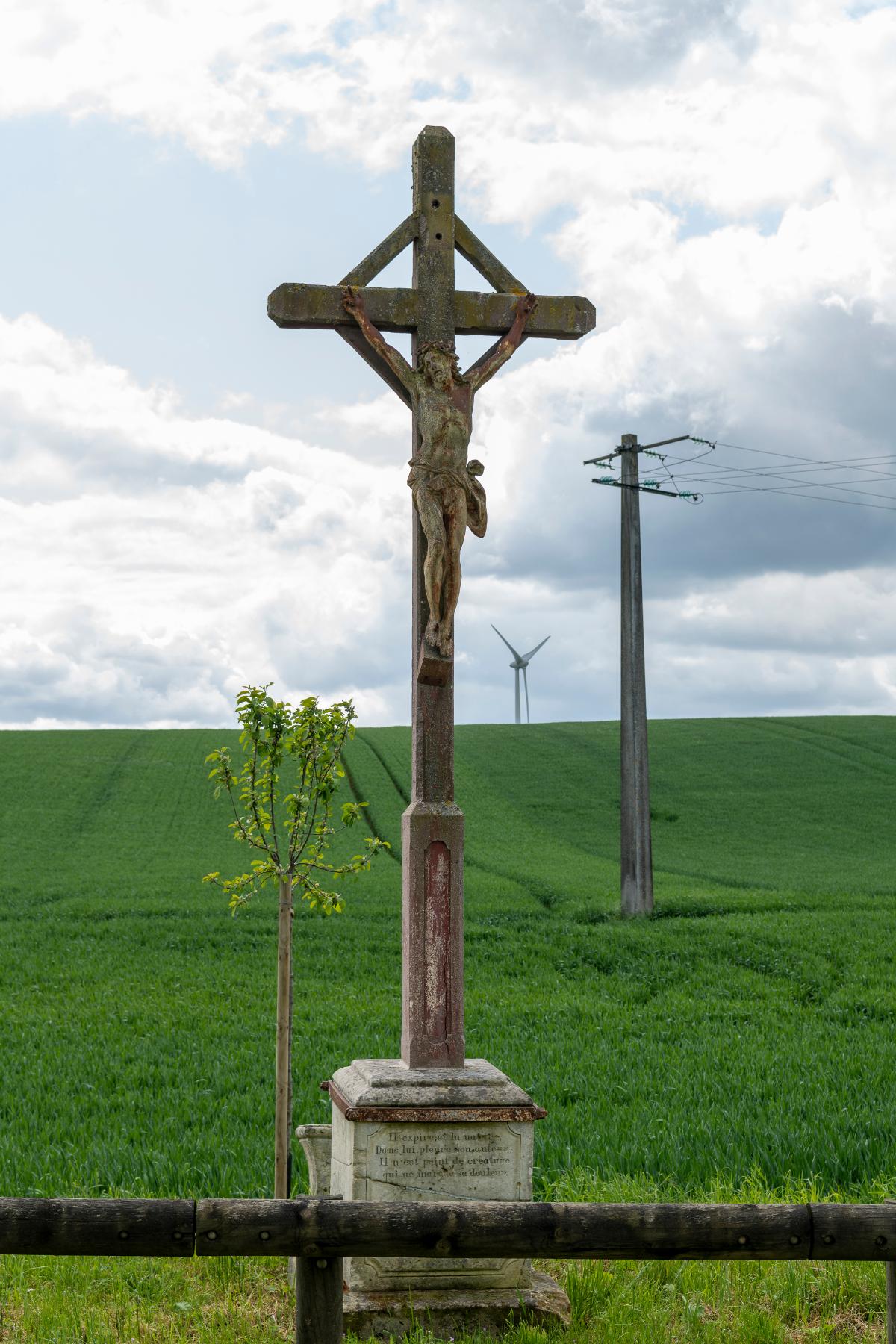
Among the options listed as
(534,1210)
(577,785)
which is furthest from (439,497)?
(577,785)

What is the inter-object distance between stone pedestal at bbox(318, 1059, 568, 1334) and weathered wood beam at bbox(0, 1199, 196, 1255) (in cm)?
226

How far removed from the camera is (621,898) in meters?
26.5

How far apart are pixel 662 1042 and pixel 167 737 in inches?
2032

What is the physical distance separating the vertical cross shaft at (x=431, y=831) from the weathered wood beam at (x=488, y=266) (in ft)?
0.76

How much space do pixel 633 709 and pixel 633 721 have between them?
9.1 inches

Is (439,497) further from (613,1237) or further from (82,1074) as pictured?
(82,1074)

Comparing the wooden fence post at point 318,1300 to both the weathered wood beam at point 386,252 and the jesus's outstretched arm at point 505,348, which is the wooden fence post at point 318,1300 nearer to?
the jesus's outstretched arm at point 505,348

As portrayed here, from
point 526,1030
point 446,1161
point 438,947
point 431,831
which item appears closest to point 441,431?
point 431,831

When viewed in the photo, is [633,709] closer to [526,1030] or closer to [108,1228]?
[526,1030]

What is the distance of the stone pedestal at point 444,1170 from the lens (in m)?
6.83

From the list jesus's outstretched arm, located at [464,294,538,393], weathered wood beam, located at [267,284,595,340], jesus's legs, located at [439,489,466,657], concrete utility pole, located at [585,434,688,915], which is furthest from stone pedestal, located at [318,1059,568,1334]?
concrete utility pole, located at [585,434,688,915]

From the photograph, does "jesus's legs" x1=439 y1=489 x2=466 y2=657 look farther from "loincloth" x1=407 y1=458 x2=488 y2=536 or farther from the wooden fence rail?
the wooden fence rail

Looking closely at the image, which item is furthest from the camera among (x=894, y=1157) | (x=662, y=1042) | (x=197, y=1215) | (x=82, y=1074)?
(x=662, y=1042)

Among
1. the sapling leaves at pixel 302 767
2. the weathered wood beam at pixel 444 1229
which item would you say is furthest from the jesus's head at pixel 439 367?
the weathered wood beam at pixel 444 1229
